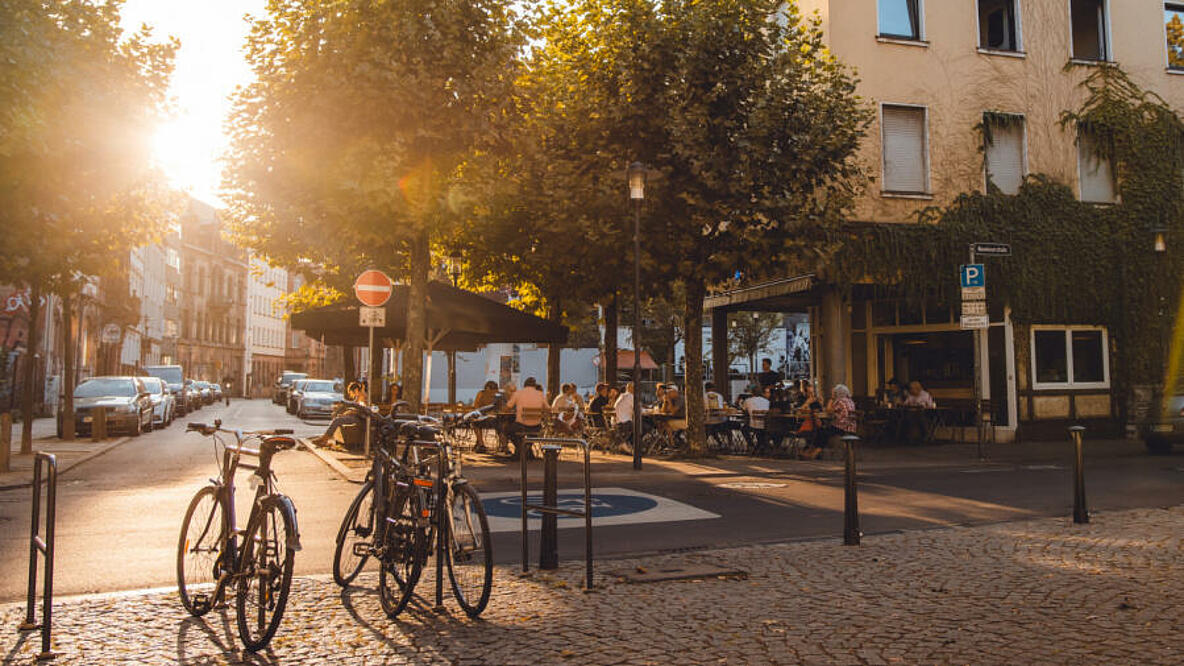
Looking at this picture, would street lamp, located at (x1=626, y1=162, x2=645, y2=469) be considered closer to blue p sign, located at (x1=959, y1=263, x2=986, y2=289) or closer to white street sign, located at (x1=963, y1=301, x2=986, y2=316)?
blue p sign, located at (x1=959, y1=263, x2=986, y2=289)

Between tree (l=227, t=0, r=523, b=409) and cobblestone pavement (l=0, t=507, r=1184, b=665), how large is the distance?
28.5 ft

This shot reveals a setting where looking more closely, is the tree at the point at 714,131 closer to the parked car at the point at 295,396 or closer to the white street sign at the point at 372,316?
the white street sign at the point at 372,316

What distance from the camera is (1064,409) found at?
68.5ft

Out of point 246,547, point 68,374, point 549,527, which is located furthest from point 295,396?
point 246,547

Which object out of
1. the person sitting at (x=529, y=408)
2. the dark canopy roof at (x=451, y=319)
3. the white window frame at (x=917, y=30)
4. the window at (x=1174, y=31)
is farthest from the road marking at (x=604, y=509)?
the window at (x=1174, y=31)

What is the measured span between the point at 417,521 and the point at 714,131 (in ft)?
39.1

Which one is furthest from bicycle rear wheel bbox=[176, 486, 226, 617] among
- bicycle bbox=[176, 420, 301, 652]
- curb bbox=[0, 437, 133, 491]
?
curb bbox=[0, 437, 133, 491]

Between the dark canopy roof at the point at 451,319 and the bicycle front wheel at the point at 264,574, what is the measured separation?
1165 cm

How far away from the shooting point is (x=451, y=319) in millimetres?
16734

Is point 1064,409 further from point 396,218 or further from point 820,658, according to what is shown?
point 820,658

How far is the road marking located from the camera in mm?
9297

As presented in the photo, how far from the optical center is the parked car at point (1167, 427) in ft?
54.6

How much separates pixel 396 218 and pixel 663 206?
4605mm

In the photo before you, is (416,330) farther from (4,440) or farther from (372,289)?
(4,440)
